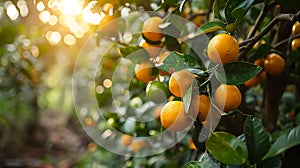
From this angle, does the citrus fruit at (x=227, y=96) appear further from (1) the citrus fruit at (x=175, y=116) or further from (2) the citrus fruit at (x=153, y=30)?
(2) the citrus fruit at (x=153, y=30)

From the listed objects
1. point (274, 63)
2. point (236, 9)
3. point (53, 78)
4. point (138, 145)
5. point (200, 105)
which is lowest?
point (53, 78)

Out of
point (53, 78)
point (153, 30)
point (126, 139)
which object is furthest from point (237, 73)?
point (53, 78)

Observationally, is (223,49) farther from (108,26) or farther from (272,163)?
(108,26)

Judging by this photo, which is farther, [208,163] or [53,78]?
[53,78]

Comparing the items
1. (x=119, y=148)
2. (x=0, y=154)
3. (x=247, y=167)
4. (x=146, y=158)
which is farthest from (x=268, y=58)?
(x=0, y=154)

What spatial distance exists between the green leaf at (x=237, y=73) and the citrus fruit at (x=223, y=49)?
1 cm

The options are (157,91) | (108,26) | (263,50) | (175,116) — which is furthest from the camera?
(108,26)

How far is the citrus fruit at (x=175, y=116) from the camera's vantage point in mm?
512

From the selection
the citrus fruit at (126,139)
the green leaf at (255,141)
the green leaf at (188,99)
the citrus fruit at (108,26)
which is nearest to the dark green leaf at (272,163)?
the green leaf at (255,141)

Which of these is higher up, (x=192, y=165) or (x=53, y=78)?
(x=192, y=165)

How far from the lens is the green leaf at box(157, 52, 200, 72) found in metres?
0.52

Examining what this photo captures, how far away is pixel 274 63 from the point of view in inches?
30.0

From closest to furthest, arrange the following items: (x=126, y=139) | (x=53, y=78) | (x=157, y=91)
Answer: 1. (x=157, y=91)
2. (x=126, y=139)
3. (x=53, y=78)

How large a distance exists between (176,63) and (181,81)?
0.10 ft
